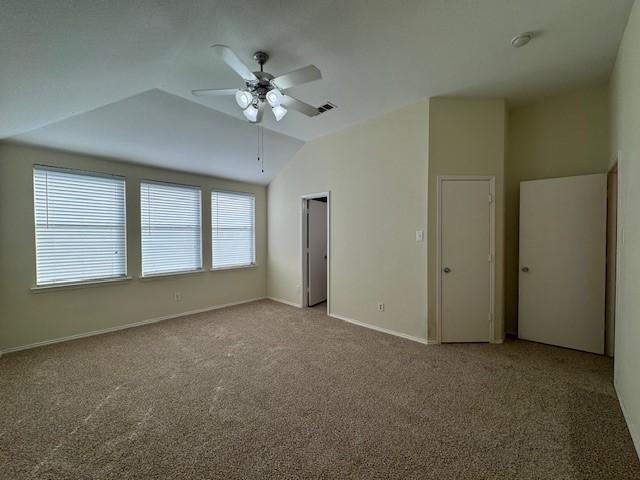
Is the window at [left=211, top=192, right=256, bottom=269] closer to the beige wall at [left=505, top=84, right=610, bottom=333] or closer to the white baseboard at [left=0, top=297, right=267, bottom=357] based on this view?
A: the white baseboard at [left=0, top=297, right=267, bottom=357]

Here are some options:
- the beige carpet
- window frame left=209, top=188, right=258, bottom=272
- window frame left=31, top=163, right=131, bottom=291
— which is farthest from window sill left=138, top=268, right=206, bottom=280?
the beige carpet

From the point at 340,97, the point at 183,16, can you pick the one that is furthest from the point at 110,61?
the point at 340,97

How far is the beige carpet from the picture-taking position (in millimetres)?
1586

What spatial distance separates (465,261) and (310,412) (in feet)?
8.12

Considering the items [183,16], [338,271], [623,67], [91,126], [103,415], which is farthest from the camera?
[338,271]

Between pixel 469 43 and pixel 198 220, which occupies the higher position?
pixel 469 43

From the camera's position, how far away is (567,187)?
124 inches

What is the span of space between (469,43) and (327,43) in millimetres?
1183

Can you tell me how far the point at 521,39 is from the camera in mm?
2207

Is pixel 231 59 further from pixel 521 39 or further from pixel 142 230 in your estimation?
pixel 142 230

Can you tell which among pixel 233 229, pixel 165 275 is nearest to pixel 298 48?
pixel 233 229

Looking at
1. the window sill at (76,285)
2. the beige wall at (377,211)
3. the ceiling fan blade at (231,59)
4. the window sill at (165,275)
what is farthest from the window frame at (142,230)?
the ceiling fan blade at (231,59)

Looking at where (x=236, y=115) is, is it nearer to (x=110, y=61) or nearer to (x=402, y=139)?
(x=110, y=61)

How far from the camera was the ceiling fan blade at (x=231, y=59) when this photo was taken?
1.80 metres
